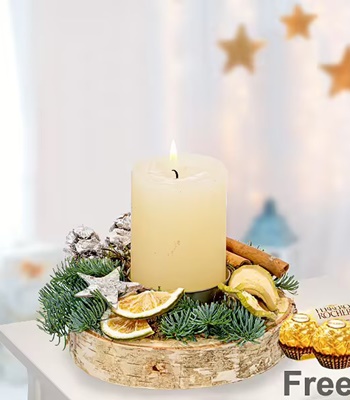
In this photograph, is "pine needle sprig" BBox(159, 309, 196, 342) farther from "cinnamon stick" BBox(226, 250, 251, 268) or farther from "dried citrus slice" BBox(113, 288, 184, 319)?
"cinnamon stick" BBox(226, 250, 251, 268)

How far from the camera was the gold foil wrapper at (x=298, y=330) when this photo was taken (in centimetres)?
102

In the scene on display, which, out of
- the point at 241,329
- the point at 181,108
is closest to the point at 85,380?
the point at 241,329

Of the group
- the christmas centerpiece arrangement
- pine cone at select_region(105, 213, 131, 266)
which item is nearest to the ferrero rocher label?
the christmas centerpiece arrangement

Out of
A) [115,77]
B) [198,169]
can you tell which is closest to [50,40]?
[115,77]

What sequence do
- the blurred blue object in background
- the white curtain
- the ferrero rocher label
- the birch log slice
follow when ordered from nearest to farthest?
the birch log slice, the ferrero rocher label, the white curtain, the blurred blue object in background

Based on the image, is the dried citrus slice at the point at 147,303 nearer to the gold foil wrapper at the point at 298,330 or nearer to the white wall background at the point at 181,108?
the gold foil wrapper at the point at 298,330

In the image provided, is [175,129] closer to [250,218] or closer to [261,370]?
[250,218]

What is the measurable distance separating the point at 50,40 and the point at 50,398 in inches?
36.3

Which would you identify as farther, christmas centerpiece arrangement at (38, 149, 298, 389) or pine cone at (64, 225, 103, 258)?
pine cone at (64, 225, 103, 258)

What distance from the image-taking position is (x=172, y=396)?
39.1 inches

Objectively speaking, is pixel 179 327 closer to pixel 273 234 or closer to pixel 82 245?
pixel 82 245

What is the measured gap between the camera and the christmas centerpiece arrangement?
3.27 ft

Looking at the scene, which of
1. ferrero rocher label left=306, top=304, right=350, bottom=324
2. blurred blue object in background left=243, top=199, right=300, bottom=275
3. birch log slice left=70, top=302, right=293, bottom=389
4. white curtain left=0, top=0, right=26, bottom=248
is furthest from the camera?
blurred blue object in background left=243, top=199, right=300, bottom=275

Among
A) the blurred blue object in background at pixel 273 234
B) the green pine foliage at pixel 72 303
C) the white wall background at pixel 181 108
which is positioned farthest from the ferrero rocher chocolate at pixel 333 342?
the blurred blue object in background at pixel 273 234
